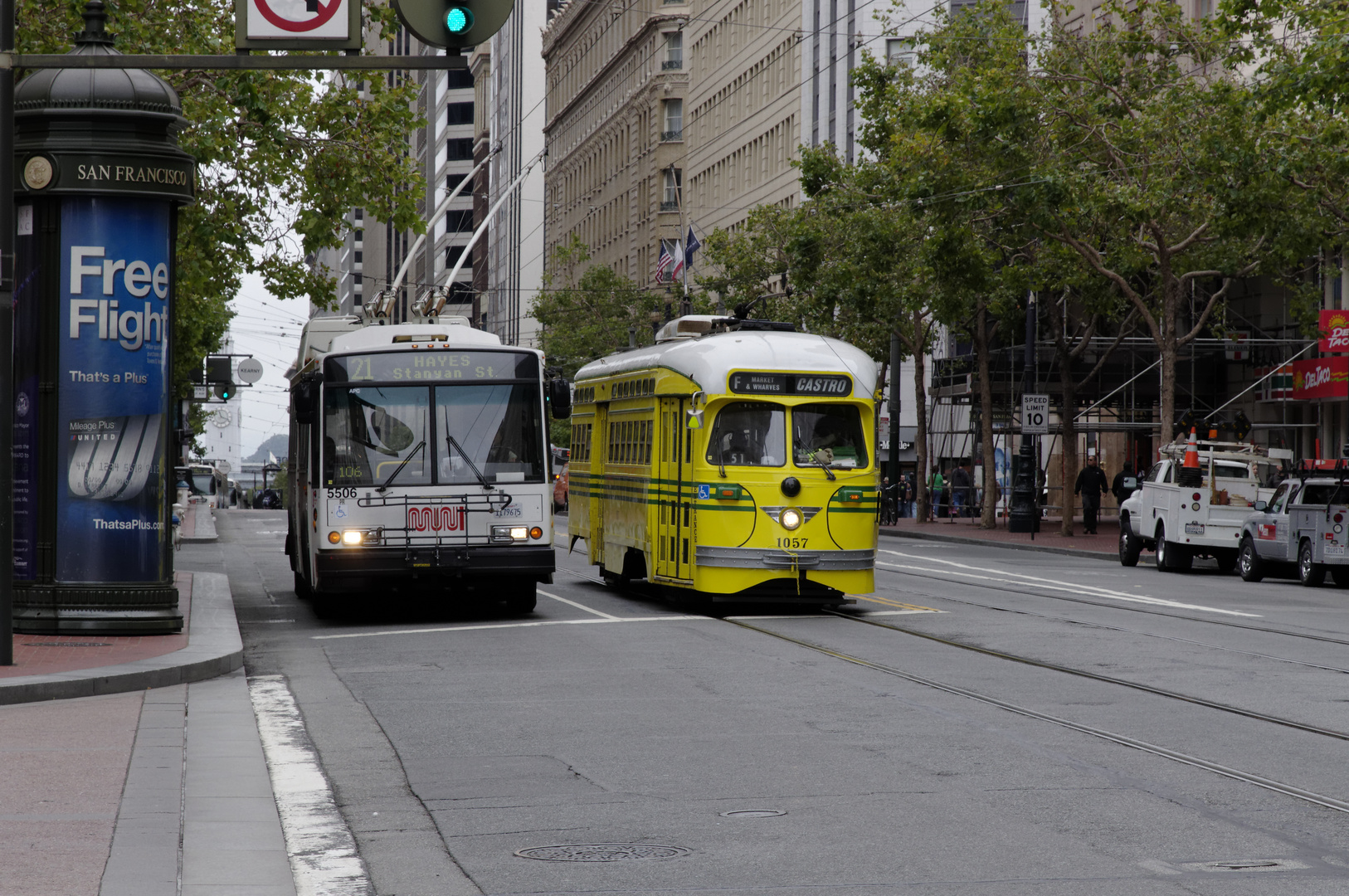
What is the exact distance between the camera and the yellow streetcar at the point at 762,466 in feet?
65.3

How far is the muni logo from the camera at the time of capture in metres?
18.7

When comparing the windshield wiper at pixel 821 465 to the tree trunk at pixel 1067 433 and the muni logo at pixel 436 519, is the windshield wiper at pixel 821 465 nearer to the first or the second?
the muni logo at pixel 436 519

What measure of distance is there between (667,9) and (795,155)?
86.6 ft

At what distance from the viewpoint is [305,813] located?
8773 millimetres

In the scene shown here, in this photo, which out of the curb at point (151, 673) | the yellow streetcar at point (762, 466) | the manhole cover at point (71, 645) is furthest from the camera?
the yellow streetcar at point (762, 466)

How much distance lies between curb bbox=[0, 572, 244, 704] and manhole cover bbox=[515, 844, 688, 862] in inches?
221

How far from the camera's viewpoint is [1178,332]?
52.4 metres

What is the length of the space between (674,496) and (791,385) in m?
1.73

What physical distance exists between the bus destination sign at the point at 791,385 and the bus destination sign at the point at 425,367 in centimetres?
226

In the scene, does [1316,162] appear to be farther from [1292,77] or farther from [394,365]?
[394,365]

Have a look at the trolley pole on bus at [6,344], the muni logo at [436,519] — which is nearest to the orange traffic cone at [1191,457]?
the muni logo at [436,519]

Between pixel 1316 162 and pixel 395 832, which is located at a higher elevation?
pixel 1316 162

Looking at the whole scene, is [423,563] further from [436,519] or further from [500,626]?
[500,626]

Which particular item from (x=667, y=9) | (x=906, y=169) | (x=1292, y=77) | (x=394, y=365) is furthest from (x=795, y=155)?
(x=394, y=365)
